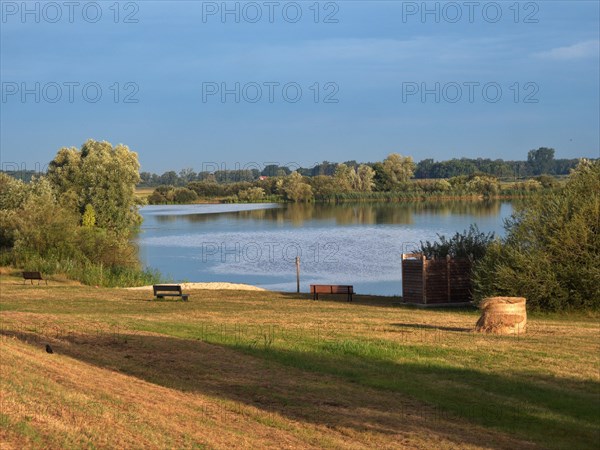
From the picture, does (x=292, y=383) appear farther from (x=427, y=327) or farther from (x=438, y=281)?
(x=438, y=281)

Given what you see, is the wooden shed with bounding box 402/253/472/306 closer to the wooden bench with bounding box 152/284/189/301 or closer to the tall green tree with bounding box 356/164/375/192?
the wooden bench with bounding box 152/284/189/301

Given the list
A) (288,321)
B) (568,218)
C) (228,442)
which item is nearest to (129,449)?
(228,442)

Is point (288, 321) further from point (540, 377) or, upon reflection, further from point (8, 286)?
point (8, 286)

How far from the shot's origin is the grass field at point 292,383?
12422 millimetres

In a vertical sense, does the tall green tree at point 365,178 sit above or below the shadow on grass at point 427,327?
above

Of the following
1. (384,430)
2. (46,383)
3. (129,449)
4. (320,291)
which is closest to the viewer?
(129,449)

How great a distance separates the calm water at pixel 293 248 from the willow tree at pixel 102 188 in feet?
15.2

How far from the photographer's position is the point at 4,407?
468 inches

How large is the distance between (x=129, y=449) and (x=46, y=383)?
396cm

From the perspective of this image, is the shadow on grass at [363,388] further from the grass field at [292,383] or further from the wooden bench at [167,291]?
the wooden bench at [167,291]

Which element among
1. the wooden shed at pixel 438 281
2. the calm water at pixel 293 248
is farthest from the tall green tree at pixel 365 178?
the wooden shed at pixel 438 281

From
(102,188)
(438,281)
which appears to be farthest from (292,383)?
(102,188)

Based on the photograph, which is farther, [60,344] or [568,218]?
[568,218]

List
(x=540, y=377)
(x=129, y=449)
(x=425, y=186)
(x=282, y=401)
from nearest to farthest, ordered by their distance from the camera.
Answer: (x=129, y=449), (x=282, y=401), (x=540, y=377), (x=425, y=186)
